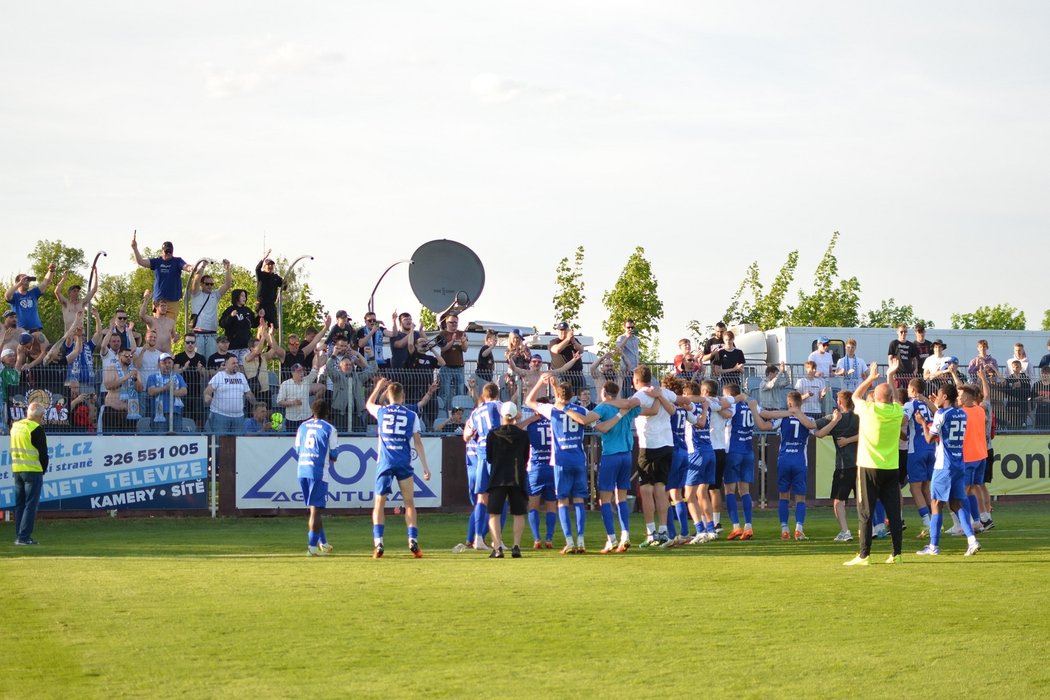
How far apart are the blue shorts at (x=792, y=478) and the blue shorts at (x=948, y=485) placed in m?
2.48

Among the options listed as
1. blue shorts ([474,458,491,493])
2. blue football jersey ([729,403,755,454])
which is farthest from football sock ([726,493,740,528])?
blue shorts ([474,458,491,493])

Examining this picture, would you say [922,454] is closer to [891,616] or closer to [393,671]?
[891,616]

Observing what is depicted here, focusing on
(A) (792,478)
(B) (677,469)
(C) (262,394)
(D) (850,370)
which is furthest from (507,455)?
(D) (850,370)

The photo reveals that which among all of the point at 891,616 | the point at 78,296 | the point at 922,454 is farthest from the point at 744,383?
the point at 891,616

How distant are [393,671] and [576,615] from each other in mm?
2545

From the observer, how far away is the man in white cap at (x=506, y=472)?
14.9m

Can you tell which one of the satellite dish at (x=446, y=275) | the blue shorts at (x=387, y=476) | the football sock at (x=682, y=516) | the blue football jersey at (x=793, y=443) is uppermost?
the satellite dish at (x=446, y=275)

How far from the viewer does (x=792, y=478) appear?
17.7 metres

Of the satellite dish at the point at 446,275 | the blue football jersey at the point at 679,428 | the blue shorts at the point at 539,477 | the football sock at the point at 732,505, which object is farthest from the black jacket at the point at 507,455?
the satellite dish at the point at 446,275

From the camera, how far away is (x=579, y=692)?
7.50 m

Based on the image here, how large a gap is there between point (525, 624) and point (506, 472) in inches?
204

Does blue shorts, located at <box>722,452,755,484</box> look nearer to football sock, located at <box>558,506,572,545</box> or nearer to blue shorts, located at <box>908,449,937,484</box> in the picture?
blue shorts, located at <box>908,449,937,484</box>

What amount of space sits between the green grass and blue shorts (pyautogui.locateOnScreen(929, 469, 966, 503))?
722 mm

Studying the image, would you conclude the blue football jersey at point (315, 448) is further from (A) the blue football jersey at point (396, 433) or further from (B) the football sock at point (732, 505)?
(B) the football sock at point (732, 505)
